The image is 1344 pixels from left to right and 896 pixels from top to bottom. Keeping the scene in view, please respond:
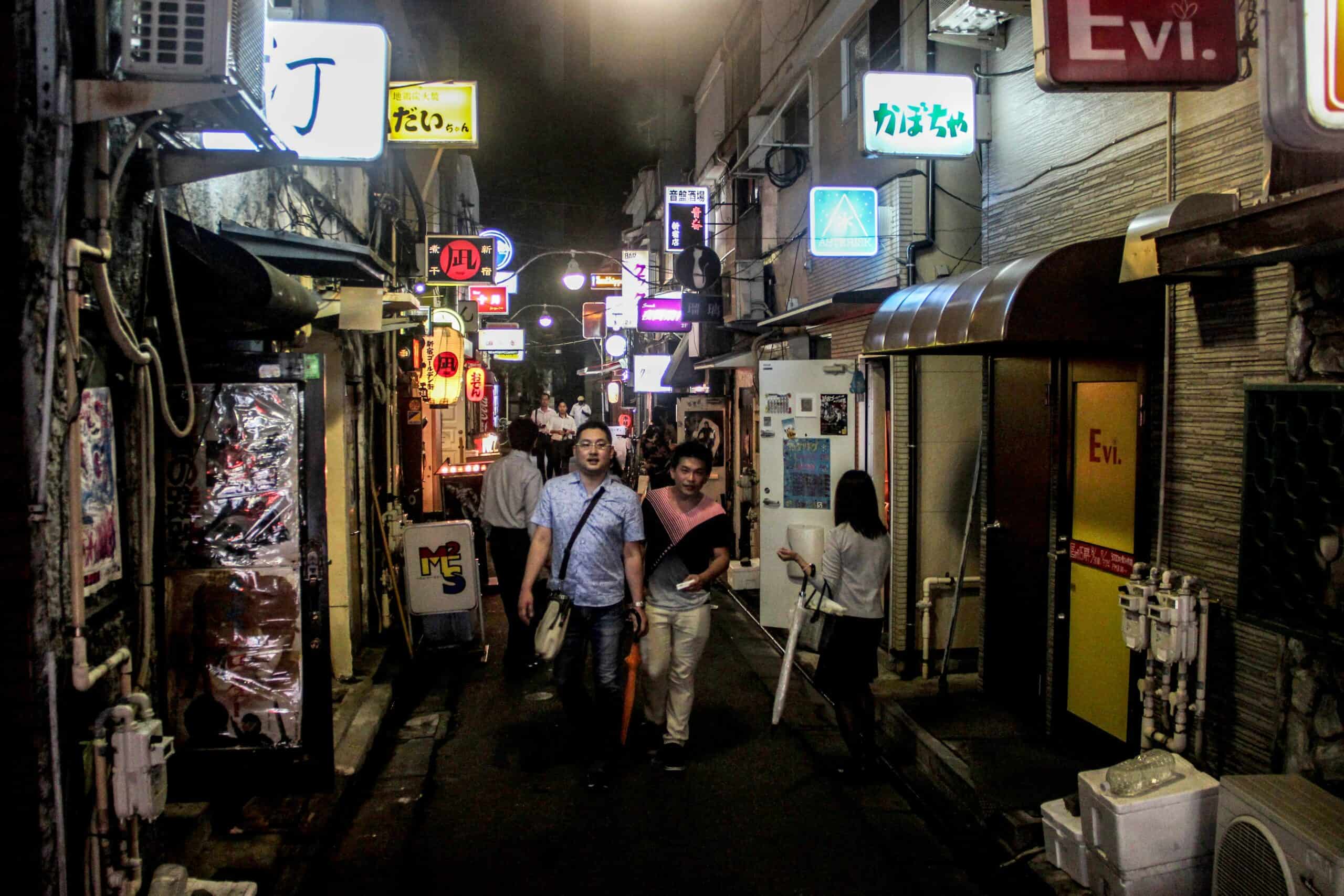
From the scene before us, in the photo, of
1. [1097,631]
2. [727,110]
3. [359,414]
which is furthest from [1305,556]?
[727,110]

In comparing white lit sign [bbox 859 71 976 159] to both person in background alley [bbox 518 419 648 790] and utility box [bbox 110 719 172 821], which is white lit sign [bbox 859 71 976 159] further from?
utility box [bbox 110 719 172 821]

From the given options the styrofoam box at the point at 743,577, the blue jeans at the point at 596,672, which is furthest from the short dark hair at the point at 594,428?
the styrofoam box at the point at 743,577

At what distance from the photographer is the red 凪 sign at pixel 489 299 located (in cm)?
2672

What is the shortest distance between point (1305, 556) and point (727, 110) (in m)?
17.6

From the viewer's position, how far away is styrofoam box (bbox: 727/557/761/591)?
12312mm

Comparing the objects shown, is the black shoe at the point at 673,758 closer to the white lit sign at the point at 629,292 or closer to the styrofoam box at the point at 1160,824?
the styrofoam box at the point at 1160,824

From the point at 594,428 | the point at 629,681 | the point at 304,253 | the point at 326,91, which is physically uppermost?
the point at 326,91

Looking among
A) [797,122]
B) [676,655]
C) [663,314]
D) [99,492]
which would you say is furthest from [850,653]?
[663,314]

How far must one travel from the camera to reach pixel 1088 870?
464 centimetres

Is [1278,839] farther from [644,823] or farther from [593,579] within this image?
[593,579]

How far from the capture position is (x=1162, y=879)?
4.34 metres

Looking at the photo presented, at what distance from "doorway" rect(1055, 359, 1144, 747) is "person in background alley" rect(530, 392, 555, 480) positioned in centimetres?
525

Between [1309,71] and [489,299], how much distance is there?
2548 cm

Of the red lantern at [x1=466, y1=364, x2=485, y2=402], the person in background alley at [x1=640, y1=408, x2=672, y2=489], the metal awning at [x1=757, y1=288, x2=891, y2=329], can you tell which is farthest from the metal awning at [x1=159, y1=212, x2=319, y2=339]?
the red lantern at [x1=466, y1=364, x2=485, y2=402]
